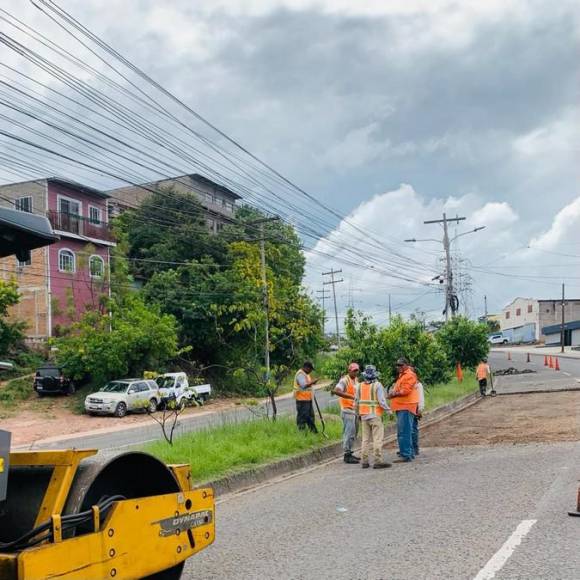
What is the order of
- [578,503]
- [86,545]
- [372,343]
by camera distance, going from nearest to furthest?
[86,545] → [578,503] → [372,343]

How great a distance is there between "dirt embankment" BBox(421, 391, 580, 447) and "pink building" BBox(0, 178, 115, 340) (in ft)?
76.9

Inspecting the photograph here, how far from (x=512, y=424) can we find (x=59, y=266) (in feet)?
94.7

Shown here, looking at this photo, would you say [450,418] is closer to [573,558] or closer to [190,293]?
[573,558]

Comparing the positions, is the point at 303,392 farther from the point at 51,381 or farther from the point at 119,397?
the point at 51,381

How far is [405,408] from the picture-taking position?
1181 cm

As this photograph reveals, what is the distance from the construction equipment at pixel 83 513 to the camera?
3.67 metres

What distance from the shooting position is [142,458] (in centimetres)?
478

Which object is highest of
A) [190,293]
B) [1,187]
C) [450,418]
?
[1,187]

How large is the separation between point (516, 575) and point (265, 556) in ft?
6.84

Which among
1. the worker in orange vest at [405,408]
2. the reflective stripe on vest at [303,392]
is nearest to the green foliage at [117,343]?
the reflective stripe on vest at [303,392]

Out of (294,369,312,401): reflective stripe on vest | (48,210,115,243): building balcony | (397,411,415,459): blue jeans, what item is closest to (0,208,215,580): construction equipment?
(397,411,415,459): blue jeans

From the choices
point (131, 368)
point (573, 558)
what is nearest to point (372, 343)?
point (573, 558)

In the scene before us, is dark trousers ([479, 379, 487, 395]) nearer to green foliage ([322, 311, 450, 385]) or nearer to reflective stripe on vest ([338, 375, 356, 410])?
green foliage ([322, 311, 450, 385])

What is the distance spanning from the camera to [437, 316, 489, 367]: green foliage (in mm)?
35491
